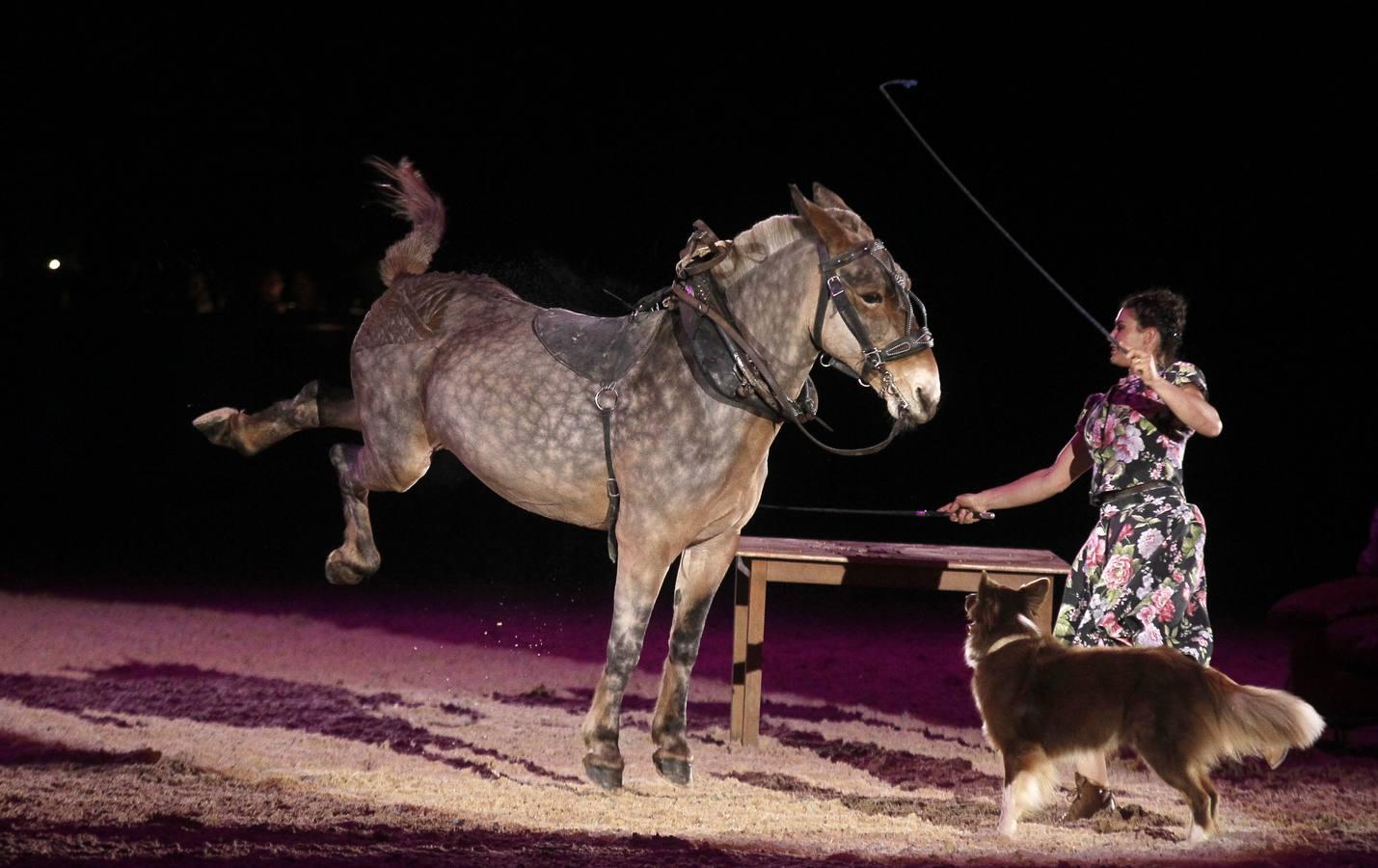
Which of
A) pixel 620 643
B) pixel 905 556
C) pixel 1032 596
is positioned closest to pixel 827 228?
pixel 1032 596

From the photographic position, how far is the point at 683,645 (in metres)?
4.59

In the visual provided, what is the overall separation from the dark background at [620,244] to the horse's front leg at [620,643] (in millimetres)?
1523

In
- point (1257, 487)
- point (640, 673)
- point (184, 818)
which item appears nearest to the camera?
point (184, 818)

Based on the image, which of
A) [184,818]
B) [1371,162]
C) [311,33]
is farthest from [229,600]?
[1371,162]

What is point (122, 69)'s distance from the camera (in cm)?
821

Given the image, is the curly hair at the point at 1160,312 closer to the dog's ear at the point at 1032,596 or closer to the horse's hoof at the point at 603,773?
the dog's ear at the point at 1032,596

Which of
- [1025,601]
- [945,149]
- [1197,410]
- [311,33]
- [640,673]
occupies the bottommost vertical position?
[640,673]

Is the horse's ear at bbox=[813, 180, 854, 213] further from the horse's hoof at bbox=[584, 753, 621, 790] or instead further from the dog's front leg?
the horse's hoof at bbox=[584, 753, 621, 790]

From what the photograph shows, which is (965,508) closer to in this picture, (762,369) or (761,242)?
(762,369)

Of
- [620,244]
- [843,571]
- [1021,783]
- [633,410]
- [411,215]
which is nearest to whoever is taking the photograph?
[1021,783]

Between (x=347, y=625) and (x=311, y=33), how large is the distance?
11.6 ft

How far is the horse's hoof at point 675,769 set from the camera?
460cm

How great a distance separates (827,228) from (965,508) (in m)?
1.23

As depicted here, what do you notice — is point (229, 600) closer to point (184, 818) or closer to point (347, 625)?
point (347, 625)
